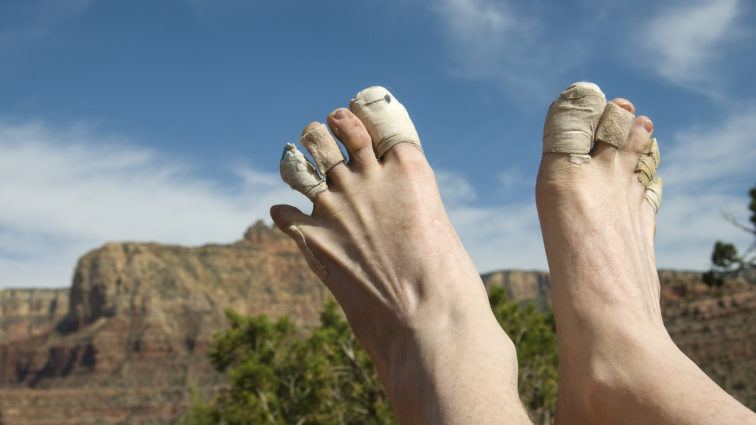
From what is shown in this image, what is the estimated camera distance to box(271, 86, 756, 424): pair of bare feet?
162cm

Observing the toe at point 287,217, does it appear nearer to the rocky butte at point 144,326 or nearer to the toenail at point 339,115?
the toenail at point 339,115

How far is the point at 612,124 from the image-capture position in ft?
7.35

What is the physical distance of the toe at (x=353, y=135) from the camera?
85.1 inches

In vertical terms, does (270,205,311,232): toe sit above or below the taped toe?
below

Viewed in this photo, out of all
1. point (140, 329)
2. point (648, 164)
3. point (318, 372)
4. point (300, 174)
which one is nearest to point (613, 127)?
point (648, 164)

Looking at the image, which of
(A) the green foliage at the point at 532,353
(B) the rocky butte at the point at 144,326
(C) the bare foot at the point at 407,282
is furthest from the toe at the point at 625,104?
(B) the rocky butte at the point at 144,326

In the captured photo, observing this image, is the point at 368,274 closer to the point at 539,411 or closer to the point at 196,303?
the point at 539,411

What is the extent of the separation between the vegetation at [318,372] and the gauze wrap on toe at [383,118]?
9.74m

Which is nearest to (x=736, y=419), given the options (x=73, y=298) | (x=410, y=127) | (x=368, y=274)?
(x=368, y=274)

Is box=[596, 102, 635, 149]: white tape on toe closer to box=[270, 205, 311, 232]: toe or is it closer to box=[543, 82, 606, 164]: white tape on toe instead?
box=[543, 82, 606, 164]: white tape on toe

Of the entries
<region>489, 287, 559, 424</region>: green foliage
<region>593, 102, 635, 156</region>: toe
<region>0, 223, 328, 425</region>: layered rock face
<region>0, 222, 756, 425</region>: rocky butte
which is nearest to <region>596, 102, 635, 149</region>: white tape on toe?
<region>593, 102, 635, 156</region>: toe

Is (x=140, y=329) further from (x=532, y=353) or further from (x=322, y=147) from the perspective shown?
(x=322, y=147)

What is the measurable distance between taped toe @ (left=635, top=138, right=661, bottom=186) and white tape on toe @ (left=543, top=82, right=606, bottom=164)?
1.04 feet

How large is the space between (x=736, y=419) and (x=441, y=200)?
39.6 inches
